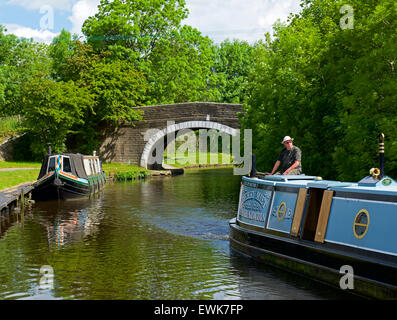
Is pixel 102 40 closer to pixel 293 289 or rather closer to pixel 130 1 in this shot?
pixel 130 1

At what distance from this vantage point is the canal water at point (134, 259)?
7.90m

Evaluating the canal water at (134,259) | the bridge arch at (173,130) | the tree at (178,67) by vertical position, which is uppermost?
the tree at (178,67)

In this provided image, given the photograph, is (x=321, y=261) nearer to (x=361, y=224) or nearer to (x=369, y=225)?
(x=361, y=224)

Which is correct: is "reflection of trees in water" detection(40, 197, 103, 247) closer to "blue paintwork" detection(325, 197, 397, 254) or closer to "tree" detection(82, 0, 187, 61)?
"blue paintwork" detection(325, 197, 397, 254)

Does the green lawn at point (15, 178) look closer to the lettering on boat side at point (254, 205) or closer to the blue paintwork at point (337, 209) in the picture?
the lettering on boat side at point (254, 205)

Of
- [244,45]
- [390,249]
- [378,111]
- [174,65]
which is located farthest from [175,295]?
[244,45]

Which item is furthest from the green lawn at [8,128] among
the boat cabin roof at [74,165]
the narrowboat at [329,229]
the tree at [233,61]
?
the narrowboat at [329,229]

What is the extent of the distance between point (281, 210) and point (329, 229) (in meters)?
1.39

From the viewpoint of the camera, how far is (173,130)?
3509 centimetres

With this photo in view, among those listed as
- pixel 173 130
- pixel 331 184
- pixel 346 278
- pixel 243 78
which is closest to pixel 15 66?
pixel 173 130

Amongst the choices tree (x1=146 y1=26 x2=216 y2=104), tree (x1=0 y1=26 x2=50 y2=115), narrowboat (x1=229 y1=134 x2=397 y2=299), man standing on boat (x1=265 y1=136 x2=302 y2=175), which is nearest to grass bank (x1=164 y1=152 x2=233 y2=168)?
tree (x1=146 y1=26 x2=216 y2=104)

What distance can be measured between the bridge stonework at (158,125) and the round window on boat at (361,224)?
26.2 meters

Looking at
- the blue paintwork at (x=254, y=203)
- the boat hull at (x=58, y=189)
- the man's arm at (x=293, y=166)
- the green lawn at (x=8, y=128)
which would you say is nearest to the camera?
the blue paintwork at (x=254, y=203)

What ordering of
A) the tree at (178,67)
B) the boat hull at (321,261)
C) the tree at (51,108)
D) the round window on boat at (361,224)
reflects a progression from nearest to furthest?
the boat hull at (321,261), the round window on boat at (361,224), the tree at (51,108), the tree at (178,67)
